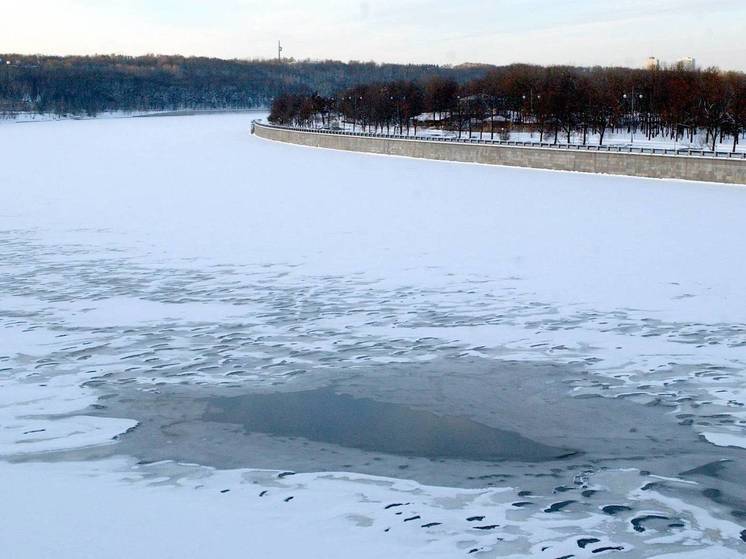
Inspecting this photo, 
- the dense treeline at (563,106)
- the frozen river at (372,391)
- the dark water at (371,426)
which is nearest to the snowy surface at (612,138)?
the dense treeline at (563,106)

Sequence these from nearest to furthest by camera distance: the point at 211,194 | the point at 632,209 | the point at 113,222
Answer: the point at 113,222
the point at 632,209
the point at 211,194

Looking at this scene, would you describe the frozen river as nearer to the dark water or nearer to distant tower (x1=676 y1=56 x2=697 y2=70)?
the dark water

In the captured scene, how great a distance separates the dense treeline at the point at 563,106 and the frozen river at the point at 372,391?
36.6 m

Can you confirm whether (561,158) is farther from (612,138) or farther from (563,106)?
(612,138)

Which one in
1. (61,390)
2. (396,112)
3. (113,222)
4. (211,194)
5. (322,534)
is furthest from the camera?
(396,112)

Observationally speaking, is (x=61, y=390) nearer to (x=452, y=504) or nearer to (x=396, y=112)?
(x=452, y=504)

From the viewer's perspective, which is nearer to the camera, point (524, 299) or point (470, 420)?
point (470, 420)

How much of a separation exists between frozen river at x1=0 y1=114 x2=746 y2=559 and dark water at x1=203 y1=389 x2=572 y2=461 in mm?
34

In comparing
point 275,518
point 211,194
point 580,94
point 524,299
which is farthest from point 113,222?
point 580,94

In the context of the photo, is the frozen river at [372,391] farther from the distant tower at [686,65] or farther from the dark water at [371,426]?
the distant tower at [686,65]

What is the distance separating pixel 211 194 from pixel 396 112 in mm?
56110

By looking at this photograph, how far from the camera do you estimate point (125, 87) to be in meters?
192

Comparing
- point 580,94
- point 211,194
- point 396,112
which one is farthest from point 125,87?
point 211,194

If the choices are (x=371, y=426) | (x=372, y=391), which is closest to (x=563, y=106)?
(x=372, y=391)
